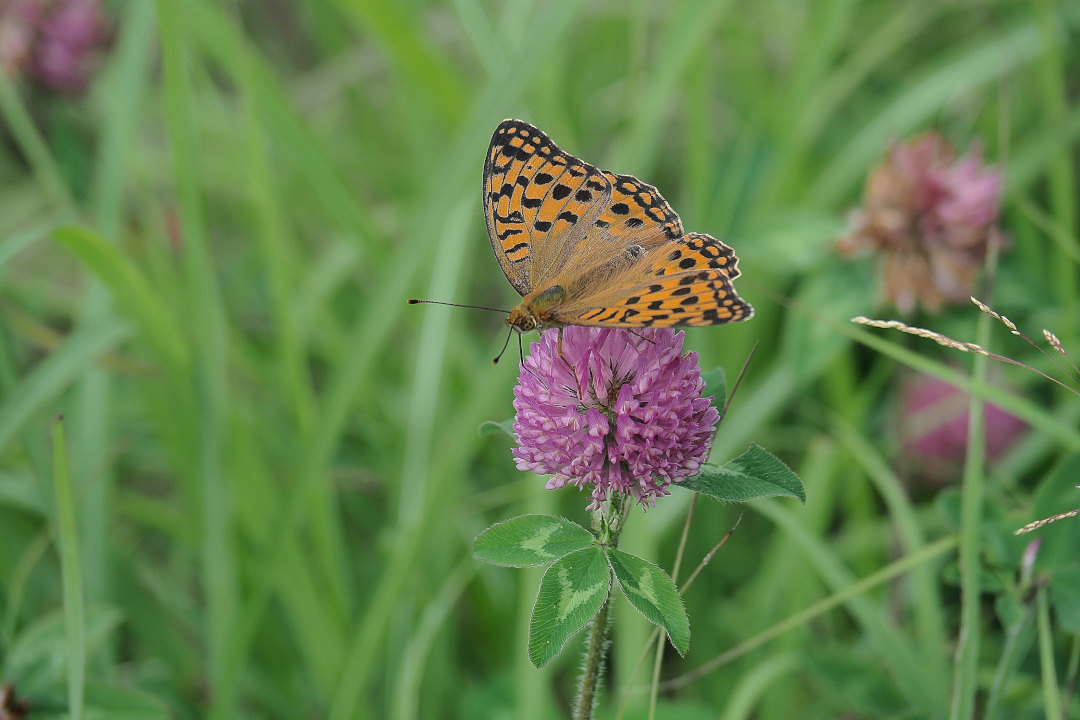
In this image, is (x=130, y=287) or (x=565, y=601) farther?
(x=130, y=287)

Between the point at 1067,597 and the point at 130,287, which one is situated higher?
the point at 130,287

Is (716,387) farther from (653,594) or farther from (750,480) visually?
(653,594)

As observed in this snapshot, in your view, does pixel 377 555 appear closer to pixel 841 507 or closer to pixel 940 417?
pixel 841 507

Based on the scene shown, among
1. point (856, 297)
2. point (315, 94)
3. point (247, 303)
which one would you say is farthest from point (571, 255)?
point (315, 94)

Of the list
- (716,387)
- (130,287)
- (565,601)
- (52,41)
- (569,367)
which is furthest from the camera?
(52,41)

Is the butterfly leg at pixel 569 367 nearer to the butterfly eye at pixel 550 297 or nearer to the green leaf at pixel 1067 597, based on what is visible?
the butterfly eye at pixel 550 297

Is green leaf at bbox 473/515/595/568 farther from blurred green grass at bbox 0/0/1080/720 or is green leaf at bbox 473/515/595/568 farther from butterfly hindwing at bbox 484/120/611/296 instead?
blurred green grass at bbox 0/0/1080/720

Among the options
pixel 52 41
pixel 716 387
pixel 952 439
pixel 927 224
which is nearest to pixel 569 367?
pixel 716 387

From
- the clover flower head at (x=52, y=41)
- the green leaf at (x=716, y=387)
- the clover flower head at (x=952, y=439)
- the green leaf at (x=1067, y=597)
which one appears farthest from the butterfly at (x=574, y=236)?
the clover flower head at (x=52, y=41)
